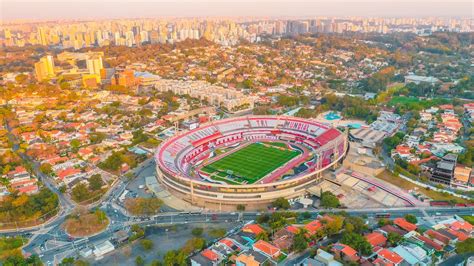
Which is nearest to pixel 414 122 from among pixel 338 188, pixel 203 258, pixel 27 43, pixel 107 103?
pixel 338 188

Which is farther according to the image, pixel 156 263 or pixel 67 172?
pixel 67 172

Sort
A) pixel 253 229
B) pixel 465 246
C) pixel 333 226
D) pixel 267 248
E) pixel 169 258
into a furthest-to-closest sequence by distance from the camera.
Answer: pixel 253 229, pixel 333 226, pixel 267 248, pixel 465 246, pixel 169 258

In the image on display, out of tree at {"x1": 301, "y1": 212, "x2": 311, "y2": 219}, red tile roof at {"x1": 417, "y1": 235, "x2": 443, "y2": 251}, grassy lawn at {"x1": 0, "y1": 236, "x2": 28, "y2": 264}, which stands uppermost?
red tile roof at {"x1": 417, "y1": 235, "x2": 443, "y2": 251}

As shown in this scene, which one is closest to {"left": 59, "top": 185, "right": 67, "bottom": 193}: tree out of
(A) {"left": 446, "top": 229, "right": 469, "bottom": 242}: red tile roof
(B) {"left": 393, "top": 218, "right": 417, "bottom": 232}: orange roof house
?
(B) {"left": 393, "top": 218, "right": 417, "bottom": 232}: orange roof house

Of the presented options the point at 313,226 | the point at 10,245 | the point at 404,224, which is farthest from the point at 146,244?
the point at 404,224

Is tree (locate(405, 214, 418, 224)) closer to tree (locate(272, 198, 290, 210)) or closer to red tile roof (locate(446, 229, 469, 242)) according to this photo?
red tile roof (locate(446, 229, 469, 242))

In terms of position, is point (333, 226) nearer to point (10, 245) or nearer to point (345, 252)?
point (345, 252)

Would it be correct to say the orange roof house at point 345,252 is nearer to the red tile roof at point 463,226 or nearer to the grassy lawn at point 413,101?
the red tile roof at point 463,226

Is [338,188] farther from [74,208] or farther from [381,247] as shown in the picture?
[74,208]
